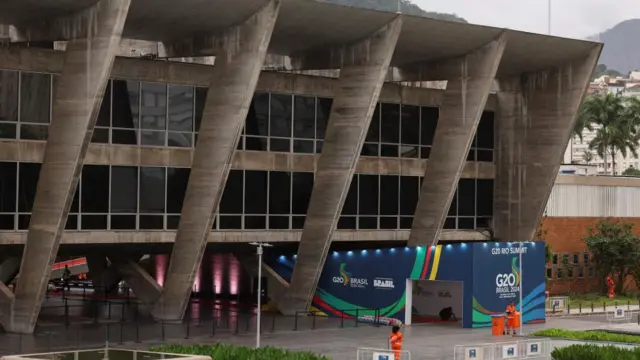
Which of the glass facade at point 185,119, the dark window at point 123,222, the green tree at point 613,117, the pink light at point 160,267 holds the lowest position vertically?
the pink light at point 160,267

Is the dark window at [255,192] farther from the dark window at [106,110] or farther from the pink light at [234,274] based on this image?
the pink light at [234,274]

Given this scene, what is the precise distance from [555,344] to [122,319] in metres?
19.0

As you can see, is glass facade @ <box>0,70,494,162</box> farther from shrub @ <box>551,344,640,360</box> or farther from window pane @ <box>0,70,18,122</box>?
shrub @ <box>551,344,640,360</box>

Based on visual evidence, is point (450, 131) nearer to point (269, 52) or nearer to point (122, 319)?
point (269, 52)

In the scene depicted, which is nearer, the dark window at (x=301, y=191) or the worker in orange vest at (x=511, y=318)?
the worker in orange vest at (x=511, y=318)

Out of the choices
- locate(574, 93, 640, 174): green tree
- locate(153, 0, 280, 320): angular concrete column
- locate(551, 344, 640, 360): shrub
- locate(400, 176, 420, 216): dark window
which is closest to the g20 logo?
locate(400, 176, 420, 216): dark window

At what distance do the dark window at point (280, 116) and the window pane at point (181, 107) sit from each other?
14.7 feet

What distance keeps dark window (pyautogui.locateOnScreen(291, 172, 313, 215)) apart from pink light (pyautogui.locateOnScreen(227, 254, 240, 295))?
26.7 ft

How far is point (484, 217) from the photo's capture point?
215 ft

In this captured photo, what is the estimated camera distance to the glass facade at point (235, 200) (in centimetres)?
4834

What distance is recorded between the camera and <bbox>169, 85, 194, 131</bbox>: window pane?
53000mm

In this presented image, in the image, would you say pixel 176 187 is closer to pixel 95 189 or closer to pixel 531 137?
pixel 95 189

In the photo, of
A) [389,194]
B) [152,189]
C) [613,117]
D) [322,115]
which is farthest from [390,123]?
[613,117]

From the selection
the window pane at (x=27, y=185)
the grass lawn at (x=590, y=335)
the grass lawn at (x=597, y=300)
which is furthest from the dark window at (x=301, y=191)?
the grass lawn at (x=597, y=300)
